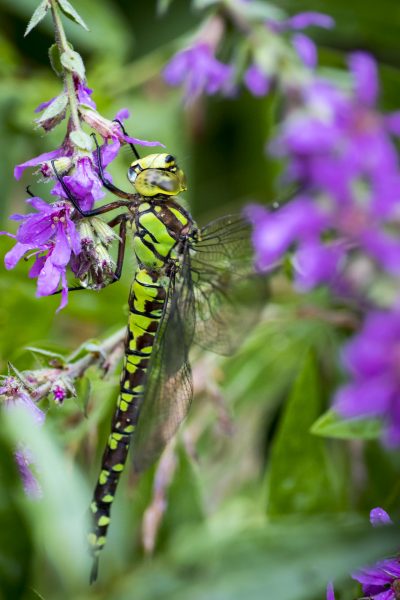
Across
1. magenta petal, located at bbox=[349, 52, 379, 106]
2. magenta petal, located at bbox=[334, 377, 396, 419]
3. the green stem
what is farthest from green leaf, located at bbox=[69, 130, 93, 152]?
magenta petal, located at bbox=[334, 377, 396, 419]

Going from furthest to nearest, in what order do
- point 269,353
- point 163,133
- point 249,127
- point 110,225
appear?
point 249,127 → point 163,133 → point 269,353 → point 110,225

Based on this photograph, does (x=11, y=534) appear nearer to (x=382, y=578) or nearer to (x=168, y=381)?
(x=168, y=381)

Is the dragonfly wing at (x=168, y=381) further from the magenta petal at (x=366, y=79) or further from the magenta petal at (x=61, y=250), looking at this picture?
the magenta petal at (x=366, y=79)

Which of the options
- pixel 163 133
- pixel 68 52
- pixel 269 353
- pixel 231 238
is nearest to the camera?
pixel 68 52

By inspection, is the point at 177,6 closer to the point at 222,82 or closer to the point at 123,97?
the point at 123,97

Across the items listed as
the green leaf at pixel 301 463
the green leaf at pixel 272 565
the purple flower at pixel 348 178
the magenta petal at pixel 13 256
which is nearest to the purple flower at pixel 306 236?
the purple flower at pixel 348 178

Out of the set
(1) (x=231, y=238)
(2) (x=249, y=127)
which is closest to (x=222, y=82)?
(1) (x=231, y=238)

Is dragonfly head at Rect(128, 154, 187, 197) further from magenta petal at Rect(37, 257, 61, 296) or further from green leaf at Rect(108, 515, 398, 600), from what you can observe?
green leaf at Rect(108, 515, 398, 600)
